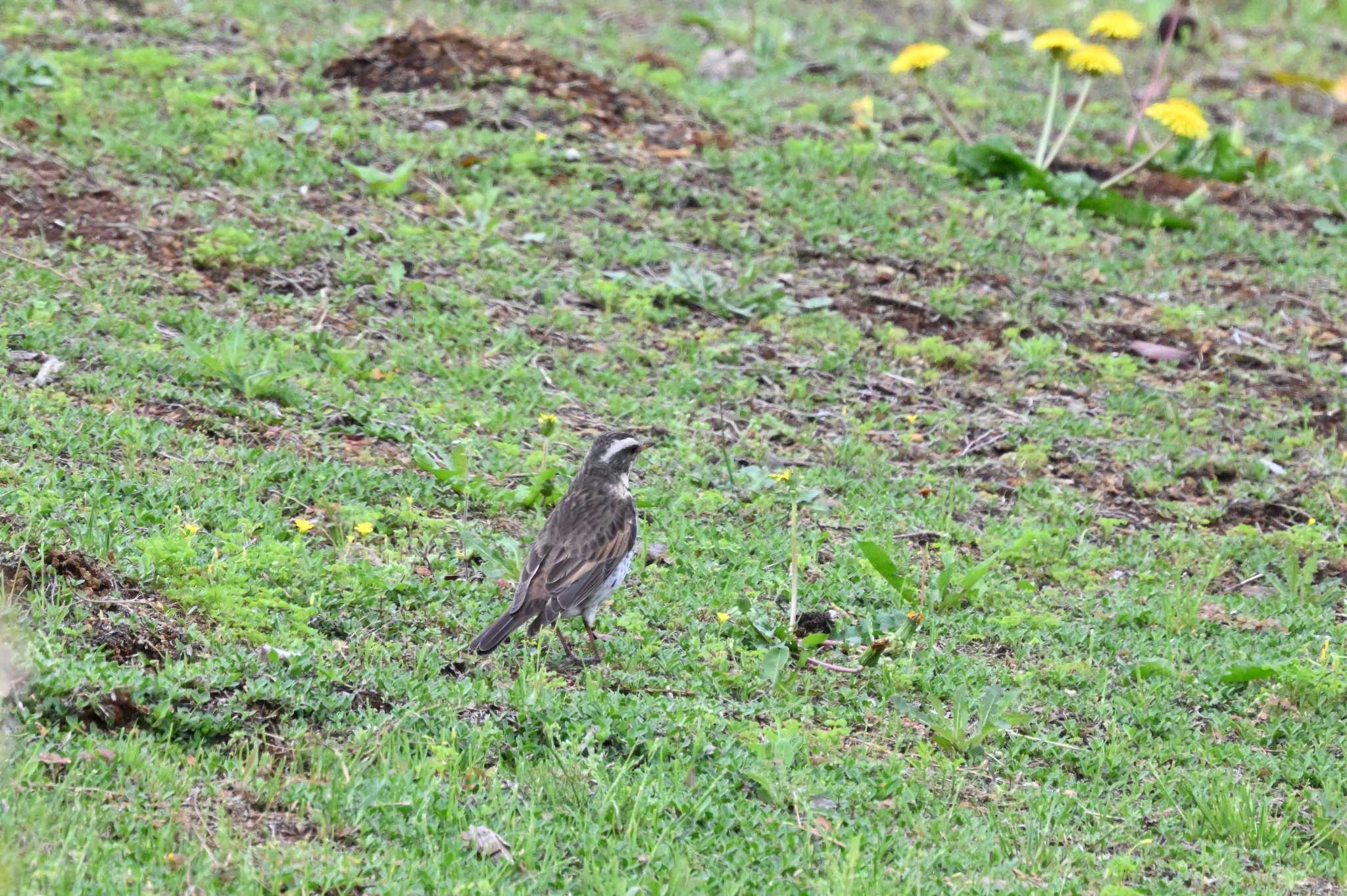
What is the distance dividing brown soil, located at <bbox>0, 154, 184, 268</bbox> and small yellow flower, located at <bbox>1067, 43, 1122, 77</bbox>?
279 inches

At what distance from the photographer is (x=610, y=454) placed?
26.4ft

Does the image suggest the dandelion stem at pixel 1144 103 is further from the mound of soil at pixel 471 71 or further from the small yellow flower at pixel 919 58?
the mound of soil at pixel 471 71

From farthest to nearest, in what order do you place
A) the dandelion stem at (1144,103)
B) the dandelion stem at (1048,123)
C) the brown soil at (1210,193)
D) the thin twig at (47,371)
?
the dandelion stem at (1144,103) < the brown soil at (1210,193) < the dandelion stem at (1048,123) < the thin twig at (47,371)

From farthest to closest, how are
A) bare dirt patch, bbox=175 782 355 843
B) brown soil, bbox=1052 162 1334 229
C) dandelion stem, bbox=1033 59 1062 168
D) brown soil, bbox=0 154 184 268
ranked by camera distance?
brown soil, bbox=1052 162 1334 229 → dandelion stem, bbox=1033 59 1062 168 → brown soil, bbox=0 154 184 268 → bare dirt patch, bbox=175 782 355 843

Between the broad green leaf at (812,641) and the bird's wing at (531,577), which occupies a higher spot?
the bird's wing at (531,577)

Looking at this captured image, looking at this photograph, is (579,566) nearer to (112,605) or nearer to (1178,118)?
(112,605)

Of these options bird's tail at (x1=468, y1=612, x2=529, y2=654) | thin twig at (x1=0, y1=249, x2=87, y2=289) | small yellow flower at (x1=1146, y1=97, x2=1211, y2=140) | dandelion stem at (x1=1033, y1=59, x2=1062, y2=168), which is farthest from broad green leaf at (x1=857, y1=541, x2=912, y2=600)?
dandelion stem at (x1=1033, y1=59, x2=1062, y2=168)

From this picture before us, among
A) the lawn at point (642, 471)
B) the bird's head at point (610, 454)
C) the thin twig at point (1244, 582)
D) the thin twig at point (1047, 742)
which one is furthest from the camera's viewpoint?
the thin twig at point (1244, 582)

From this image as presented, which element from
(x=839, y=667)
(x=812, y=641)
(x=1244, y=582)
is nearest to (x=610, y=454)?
(x=812, y=641)

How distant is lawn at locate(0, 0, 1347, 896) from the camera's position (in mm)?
5828

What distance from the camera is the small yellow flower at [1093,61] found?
12773 millimetres

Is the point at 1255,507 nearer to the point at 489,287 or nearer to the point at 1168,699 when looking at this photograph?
the point at 1168,699

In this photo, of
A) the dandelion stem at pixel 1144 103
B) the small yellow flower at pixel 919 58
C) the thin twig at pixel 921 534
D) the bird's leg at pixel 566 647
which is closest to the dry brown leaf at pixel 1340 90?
the dandelion stem at pixel 1144 103

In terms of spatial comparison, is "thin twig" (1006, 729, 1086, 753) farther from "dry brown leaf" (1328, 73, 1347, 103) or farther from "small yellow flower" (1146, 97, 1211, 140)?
"dry brown leaf" (1328, 73, 1347, 103)
